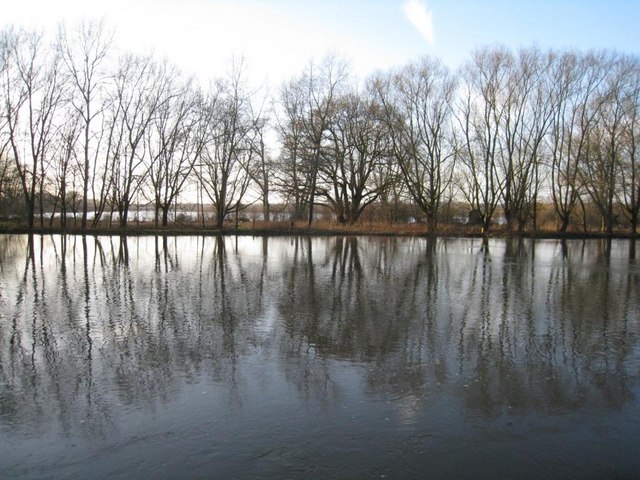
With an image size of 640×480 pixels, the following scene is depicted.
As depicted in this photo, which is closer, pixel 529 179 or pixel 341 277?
pixel 341 277

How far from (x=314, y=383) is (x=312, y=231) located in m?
34.7

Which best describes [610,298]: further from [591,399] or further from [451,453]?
[451,453]

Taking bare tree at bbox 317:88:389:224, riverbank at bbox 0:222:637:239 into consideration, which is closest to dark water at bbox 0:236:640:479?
riverbank at bbox 0:222:637:239

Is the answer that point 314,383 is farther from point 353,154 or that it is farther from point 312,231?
point 353,154

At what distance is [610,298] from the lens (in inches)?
460

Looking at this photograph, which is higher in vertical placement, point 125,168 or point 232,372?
point 125,168

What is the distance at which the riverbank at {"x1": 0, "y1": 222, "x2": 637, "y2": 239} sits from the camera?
1405 inches

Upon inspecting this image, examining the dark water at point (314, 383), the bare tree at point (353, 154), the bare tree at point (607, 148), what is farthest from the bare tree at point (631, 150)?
the dark water at point (314, 383)

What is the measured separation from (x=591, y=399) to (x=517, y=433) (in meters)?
1.35

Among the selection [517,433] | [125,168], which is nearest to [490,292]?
[517,433]

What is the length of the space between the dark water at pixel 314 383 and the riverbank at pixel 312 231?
2531cm

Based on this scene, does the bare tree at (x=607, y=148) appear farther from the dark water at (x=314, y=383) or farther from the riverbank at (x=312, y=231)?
the dark water at (x=314, y=383)

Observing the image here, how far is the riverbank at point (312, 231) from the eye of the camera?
1405 inches

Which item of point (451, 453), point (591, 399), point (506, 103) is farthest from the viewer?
point (506, 103)
